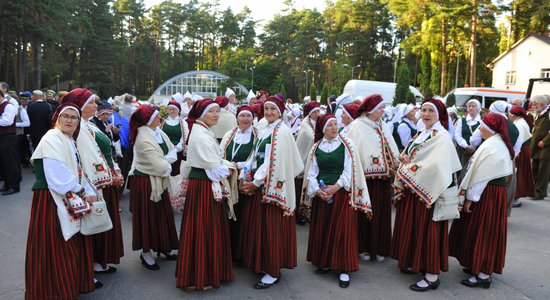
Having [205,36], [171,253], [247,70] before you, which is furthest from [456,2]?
[205,36]

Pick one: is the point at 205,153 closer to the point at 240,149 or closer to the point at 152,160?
the point at 240,149

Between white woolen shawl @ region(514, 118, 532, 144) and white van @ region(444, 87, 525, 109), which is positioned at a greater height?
white van @ region(444, 87, 525, 109)

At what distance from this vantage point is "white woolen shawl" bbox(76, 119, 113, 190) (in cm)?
385

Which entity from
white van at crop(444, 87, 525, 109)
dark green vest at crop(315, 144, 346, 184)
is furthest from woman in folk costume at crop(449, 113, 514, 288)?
white van at crop(444, 87, 525, 109)

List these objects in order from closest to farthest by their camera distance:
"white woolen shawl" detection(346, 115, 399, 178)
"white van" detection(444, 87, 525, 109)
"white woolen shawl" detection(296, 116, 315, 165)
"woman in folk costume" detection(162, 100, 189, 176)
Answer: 1. "white woolen shawl" detection(346, 115, 399, 178)
2. "white woolen shawl" detection(296, 116, 315, 165)
3. "woman in folk costume" detection(162, 100, 189, 176)
4. "white van" detection(444, 87, 525, 109)

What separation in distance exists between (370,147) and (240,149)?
1.57 meters

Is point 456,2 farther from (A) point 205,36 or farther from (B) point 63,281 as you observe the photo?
(A) point 205,36

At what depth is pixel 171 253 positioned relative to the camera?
195 inches

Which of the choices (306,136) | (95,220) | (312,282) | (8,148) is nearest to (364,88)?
(306,136)

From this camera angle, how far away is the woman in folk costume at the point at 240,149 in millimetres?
4551

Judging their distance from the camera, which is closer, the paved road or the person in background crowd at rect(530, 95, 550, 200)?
the paved road

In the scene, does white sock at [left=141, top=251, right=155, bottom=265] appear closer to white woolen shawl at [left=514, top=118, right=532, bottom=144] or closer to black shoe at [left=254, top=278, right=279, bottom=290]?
black shoe at [left=254, top=278, right=279, bottom=290]

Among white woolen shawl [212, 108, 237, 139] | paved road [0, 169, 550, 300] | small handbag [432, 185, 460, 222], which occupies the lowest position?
paved road [0, 169, 550, 300]

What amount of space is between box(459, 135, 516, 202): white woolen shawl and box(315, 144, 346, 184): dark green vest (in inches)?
52.1
